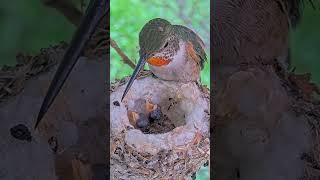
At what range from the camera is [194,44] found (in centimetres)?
174

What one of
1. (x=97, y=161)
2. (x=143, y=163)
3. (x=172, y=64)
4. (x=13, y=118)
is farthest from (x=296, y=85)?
(x=13, y=118)

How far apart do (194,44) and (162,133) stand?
0.30 meters

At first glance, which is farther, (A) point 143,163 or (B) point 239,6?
(B) point 239,6

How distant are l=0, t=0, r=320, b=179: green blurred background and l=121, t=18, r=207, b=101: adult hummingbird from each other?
2 centimetres

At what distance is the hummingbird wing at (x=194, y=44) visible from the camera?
1.74 meters

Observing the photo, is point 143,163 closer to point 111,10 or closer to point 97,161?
point 97,161

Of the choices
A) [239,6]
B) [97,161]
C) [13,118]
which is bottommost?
[97,161]


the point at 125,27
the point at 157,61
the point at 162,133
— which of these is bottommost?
the point at 162,133

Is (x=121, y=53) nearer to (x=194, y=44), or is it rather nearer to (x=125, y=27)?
(x=125, y=27)

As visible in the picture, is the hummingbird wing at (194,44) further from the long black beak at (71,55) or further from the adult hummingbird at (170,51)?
the long black beak at (71,55)

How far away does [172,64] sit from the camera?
5.88 ft

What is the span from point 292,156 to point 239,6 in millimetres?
548

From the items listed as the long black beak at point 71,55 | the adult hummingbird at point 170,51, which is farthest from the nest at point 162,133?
the long black beak at point 71,55

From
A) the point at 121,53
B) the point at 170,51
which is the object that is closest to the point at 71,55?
the point at 121,53
